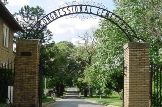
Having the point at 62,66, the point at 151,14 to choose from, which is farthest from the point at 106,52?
the point at 62,66

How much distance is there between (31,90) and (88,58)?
4999 centimetres

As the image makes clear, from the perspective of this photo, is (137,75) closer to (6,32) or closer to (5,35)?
(5,35)

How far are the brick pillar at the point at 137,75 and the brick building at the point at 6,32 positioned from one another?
10.8 metres

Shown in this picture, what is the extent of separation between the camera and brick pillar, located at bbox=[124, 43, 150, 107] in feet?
34.7

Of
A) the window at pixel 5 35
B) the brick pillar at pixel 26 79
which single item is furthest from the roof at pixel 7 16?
the brick pillar at pixel 26 79

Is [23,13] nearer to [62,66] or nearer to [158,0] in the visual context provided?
[62,66]

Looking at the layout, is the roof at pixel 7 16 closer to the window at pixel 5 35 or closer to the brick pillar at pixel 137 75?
the window at pixel 5 35

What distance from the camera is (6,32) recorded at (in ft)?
81.4

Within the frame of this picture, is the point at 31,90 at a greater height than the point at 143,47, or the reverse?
the point at 143,47

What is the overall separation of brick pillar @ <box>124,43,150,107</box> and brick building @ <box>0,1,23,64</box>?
10.8 meters

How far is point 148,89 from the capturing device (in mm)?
→ 10617

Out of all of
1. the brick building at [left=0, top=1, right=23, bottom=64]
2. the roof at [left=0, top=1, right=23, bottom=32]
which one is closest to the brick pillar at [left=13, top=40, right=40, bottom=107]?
the roof at [left=0, top=1, right=23, bottom=32]

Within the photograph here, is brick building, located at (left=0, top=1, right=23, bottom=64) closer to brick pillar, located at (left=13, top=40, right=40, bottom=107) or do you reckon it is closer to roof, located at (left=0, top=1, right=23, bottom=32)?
roof, located at (left=0, top=1, right=23, bottom=32)

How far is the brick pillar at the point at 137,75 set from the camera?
34.7 ft
